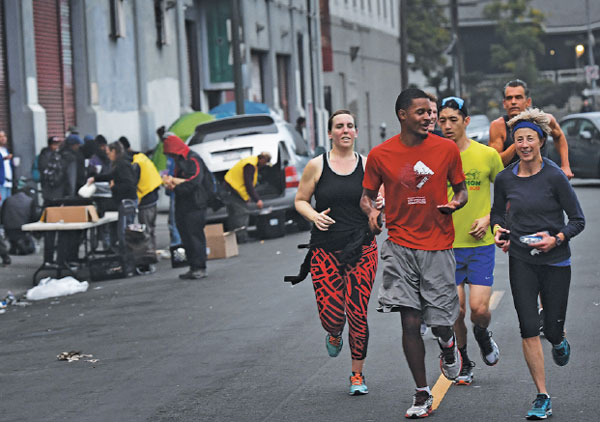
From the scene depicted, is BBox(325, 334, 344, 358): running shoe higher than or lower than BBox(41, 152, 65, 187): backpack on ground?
lower

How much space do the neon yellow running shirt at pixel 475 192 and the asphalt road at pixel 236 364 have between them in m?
0.96

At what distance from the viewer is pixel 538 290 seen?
7.36 m

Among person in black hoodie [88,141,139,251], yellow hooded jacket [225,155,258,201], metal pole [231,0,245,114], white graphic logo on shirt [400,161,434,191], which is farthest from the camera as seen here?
metal pole [231,0,245,114]

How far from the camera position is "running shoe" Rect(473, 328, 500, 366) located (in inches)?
320

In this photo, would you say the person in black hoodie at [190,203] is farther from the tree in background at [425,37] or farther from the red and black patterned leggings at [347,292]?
the tree in background at [425,37]

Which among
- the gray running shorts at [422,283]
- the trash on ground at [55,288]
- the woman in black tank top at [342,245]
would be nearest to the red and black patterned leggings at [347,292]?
the woman in black tank top at [342,245]

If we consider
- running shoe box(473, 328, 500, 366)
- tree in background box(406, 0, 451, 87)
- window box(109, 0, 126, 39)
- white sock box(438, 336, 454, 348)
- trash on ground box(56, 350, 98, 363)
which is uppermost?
tree in background box(406, 0, 451, 87)

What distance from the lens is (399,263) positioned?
738 cm

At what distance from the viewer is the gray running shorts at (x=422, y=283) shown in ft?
24.0

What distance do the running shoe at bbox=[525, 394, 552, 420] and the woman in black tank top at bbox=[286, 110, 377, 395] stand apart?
1.29 metres

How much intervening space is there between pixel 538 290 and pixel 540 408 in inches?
27.0

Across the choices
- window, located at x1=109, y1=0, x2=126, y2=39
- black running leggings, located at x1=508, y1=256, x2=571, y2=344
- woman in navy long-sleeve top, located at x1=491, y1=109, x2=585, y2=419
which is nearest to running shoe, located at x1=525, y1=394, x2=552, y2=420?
woman in navy long-sleeve top, located at x1=491, y1=109, x2=585, y2=419

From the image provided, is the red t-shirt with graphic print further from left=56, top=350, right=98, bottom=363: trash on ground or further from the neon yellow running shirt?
left=56, top=350, right=98, bottom=363: trash on ground

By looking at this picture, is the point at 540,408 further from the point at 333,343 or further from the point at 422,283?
the point at 333,343
